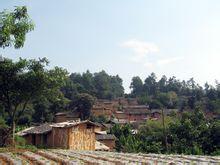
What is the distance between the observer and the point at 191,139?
1351 inches

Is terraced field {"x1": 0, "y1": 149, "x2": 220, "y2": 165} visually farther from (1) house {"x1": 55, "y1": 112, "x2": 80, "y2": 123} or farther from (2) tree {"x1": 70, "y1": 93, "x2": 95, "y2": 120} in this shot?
(2) tree {"x1": 70, "y1": 93, "x2": 95, "y2": 120}

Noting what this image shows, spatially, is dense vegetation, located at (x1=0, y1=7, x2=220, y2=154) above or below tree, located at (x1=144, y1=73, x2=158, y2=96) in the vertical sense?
below

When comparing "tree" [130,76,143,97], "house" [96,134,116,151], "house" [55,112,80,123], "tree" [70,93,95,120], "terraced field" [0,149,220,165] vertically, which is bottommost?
"house" [96,134,116,151]

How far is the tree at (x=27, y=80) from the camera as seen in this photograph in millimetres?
26594

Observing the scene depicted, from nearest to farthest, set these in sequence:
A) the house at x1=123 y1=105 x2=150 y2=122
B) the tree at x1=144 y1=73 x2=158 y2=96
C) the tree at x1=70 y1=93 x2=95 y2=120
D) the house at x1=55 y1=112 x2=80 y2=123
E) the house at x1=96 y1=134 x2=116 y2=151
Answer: the house at x1=96 y1=134 x2=116 y2=151 < the house at x1=55 y1=112 x2=80 y2=123 < the tree at x1=70 y1=93 x2=95 y2=120 < the house at x1=123 y1=105 x2=150 y2=122 < the tree at x1=144 y1=73 x2=158 y2=96

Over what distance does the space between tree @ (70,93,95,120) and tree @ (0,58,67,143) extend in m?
34.0

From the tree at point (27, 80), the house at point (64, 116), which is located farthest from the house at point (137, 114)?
the tree at point (27, 80)

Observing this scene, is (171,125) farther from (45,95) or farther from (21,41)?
(21,41)

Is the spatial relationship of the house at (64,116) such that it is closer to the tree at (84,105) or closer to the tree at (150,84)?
the tree at (84,105)

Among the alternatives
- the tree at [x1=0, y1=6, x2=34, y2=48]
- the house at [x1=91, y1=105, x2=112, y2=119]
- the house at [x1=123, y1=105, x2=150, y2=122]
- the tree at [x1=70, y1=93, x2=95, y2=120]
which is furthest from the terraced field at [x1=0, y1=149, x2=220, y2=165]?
the house at [x1=123, y1=105, x2=150, y2=122]

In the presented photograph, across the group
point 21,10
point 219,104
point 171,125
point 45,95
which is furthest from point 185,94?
point 21,10

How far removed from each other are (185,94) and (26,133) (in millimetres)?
65073

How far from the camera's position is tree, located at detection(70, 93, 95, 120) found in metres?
62.4

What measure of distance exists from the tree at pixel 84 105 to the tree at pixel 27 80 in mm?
34000
